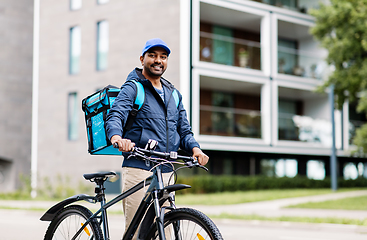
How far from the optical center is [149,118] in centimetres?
409

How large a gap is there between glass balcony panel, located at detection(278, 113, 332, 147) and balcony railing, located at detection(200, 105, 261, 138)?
1742 millimetres

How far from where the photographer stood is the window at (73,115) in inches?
1019

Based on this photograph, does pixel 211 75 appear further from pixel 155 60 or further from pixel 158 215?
pixel 158 215

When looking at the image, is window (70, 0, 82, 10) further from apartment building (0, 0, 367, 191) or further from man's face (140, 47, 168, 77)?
man's face (140, 47, 168, 77)

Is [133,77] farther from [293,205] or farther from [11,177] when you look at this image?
[11,177]

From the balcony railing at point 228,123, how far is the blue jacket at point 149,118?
59.6 ft

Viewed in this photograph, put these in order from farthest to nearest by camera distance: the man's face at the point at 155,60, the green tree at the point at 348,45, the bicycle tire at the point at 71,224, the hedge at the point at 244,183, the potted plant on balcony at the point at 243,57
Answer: the potted plant on balcony at the point at 243,57
the hedge at the point at 244,183
the green tree at the point at 348,45
the bicycle tire at the point at 71,224
the man's face at the point at 155,60

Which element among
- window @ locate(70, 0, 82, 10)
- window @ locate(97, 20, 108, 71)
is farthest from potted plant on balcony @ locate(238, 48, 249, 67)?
window @ locate(70, 0, 82, 10)

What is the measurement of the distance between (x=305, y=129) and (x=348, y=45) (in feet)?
29.3

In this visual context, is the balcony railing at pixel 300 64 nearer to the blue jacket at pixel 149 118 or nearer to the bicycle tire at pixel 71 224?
the bicycle tire at pixel 71 224

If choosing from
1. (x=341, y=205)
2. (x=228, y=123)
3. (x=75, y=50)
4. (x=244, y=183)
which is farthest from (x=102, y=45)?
(x=341, y=205)

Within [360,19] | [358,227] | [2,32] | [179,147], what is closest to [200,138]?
[360,19]

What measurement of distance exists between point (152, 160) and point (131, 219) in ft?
2.03

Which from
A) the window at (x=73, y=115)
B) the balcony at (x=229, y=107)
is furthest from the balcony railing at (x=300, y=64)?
the window at (x=73, y=115)
